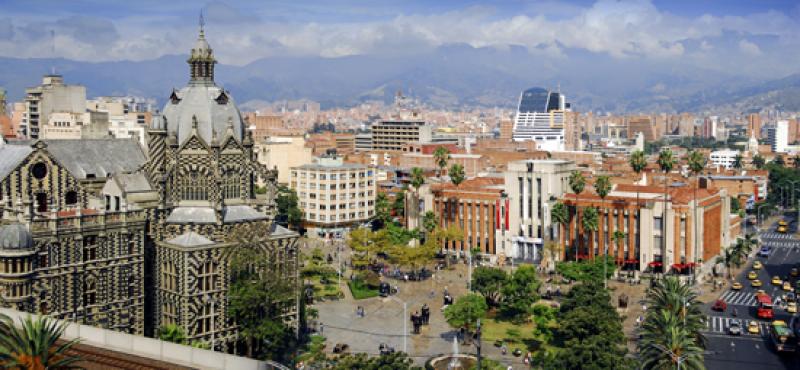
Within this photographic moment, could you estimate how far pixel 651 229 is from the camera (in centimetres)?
11688

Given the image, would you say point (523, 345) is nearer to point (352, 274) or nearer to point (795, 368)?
point (795, 368)

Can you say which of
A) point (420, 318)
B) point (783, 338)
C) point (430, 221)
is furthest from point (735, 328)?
point (430, 221)

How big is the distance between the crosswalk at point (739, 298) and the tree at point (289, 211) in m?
73.5

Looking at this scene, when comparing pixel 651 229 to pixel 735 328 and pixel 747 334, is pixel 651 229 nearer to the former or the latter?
pixel 735 328

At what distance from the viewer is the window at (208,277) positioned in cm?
7138

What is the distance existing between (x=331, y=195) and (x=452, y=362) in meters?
83.0

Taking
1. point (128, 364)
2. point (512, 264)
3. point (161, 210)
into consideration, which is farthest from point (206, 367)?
point (512, 264)

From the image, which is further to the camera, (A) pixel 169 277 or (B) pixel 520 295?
(B) pixel 520 295

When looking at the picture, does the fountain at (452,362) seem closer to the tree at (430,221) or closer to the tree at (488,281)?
the tree at (488,281)

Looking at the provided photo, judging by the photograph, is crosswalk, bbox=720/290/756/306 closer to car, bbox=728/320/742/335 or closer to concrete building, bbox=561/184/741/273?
concrete building, bbox=561/184/741/273

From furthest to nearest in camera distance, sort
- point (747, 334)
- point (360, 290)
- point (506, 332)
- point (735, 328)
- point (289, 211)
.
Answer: point (289, 211)
point (360, 290)
point (735, 328)
point (747, 334)
point (506, 332)

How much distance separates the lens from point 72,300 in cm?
6794

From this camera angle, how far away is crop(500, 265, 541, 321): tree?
88188mm

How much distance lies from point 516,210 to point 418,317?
46.2 m
